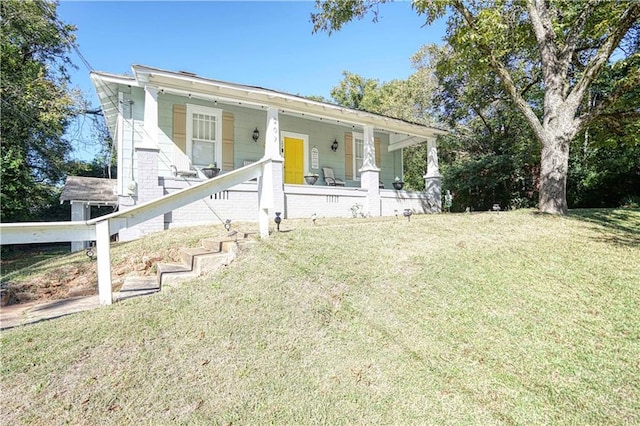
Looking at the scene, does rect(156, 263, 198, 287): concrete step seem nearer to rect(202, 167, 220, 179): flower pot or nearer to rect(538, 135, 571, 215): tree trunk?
rect(202, 167, 220, 179): flower pot

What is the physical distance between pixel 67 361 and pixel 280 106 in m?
8.03

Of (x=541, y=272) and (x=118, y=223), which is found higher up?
(x=118, y=223)

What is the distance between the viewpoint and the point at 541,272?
151 inches

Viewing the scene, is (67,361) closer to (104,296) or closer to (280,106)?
(104,296)

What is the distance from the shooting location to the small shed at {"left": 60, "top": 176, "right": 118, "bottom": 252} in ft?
38.4

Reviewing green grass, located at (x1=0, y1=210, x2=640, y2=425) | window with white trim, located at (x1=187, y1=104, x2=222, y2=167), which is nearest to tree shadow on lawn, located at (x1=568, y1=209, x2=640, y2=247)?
green grass, located at (x1=0, y1=210, x2=640, y2=425)

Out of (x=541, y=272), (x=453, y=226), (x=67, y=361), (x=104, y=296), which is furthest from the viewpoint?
(x=453, y=226)

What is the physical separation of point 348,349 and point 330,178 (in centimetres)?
926

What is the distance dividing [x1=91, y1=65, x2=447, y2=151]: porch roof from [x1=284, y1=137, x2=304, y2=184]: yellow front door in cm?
152

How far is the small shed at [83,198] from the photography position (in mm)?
11711

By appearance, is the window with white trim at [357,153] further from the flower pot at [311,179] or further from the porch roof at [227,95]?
the flower pot at [311,179]

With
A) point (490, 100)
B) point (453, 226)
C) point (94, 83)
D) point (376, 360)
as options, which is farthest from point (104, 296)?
point (490, 100)

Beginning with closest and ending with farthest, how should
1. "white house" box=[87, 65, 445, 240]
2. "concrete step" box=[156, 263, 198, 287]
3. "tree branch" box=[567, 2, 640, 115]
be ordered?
1. "concrete step" box=[156, 263, 198, 287]
2. "tree branch" box=[567, 2, 640, 115]
3. "white house" box=[87, 65, 445, 240]

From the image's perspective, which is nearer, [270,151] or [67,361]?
[67,361]
